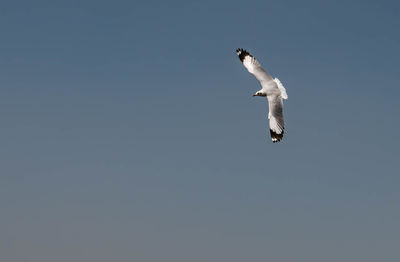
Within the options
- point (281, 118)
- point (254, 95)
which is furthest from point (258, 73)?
point (281, 118)

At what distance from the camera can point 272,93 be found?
44688mm

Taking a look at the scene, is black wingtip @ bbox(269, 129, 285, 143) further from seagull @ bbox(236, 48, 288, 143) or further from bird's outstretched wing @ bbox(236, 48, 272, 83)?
bird's outstretched wing @ bbox(236, 48, 272, 83)

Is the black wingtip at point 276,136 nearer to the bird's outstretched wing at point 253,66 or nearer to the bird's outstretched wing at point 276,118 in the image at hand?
Result: the bird's outstretched wing at point 276,118

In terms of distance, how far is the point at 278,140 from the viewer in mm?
42625

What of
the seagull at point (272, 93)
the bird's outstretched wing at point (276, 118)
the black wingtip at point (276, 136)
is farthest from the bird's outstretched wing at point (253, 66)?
the black wingtip at point (276, 136)

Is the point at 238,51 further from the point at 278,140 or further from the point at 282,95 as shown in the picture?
the point at 278,140

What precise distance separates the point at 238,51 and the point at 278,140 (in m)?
12.1

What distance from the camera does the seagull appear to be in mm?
42844

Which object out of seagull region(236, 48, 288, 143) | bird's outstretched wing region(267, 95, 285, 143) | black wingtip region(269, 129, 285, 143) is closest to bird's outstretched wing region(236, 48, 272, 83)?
seagull region(236, 48, 288, 143)

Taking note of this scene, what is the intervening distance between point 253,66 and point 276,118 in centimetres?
747

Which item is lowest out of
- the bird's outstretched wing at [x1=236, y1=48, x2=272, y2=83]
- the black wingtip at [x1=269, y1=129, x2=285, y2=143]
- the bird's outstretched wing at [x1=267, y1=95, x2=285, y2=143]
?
the black wingtip at [x1=269, y1=129, x2=285, y2=143]

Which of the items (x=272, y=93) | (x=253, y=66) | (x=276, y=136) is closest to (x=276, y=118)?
(x=276, y=136)

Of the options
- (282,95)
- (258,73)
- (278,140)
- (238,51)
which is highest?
(238,51)

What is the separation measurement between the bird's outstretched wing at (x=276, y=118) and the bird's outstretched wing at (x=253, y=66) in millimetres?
3334
